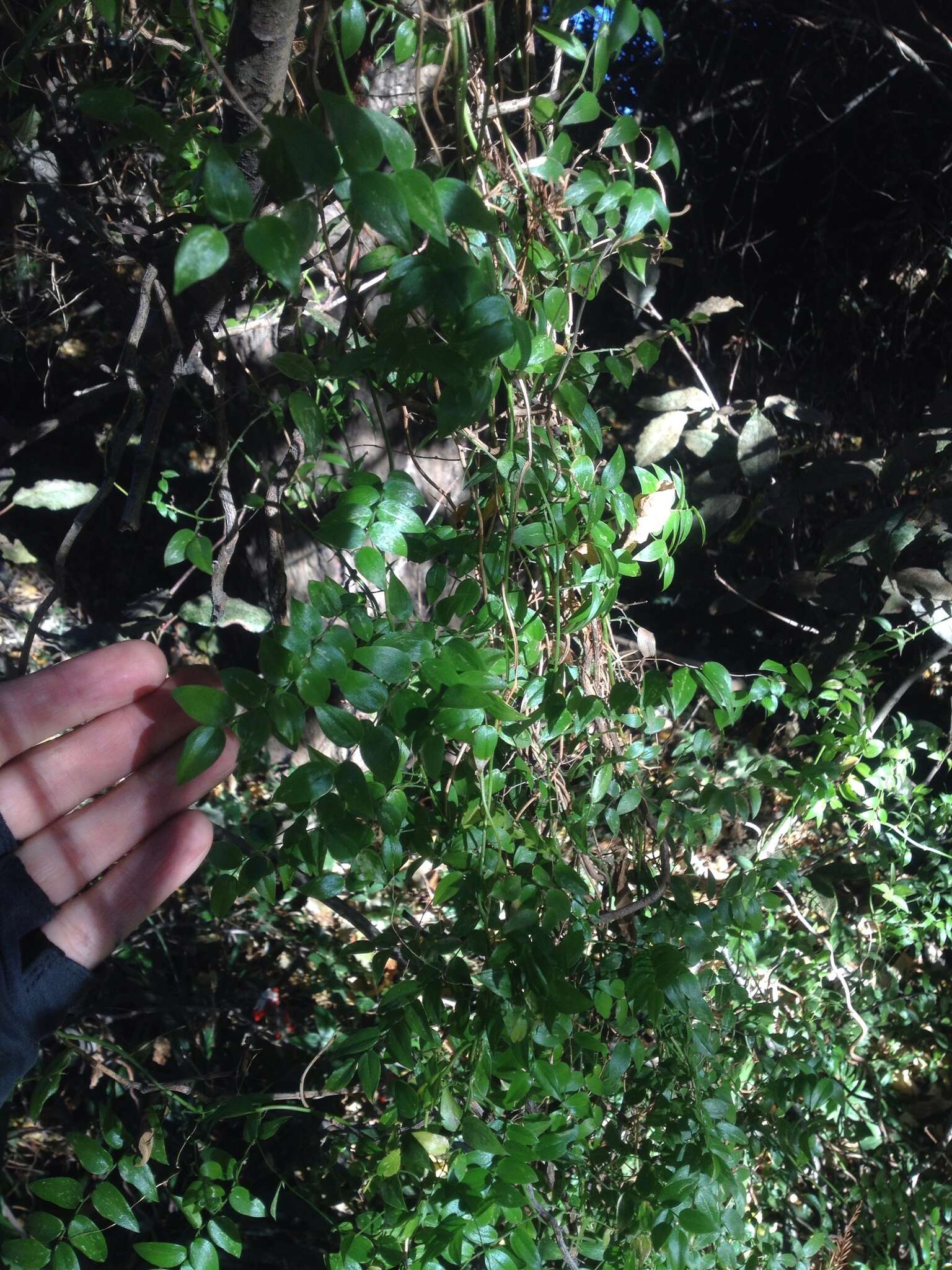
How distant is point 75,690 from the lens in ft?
3.48

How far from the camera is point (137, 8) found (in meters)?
1.37

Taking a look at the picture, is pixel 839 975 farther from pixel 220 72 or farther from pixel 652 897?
pixel 220 72

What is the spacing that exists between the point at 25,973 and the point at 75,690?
1.10ft

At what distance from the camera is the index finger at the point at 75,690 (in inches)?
41.6

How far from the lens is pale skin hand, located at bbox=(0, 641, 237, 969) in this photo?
3.49ft

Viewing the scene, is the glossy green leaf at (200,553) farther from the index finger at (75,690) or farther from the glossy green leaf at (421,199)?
the glossy green leaf at (421,199)

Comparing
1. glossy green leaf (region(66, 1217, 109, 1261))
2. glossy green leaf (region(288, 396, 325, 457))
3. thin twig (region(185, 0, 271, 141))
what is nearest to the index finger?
glossy green leaf (region(288, 396, 325, 457))

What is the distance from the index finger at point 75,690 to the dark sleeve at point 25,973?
0.11 meters

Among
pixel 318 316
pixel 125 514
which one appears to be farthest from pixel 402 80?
pixel 125 514

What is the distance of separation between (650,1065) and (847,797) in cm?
59

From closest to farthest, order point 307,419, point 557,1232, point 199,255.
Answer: point 199,255, point 307,419, point 557,1232

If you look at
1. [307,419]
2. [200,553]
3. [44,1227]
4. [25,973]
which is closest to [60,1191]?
[44,1227]

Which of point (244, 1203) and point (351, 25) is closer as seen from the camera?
point (351, 25)

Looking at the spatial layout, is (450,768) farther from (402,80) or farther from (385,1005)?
(402,80)
